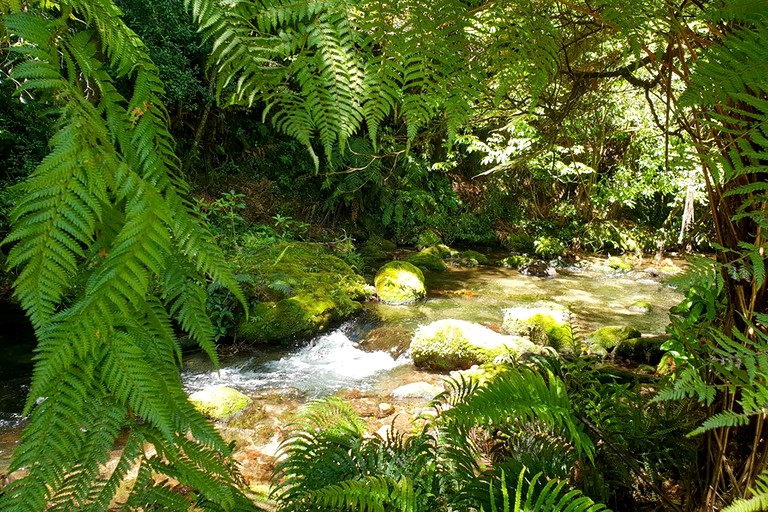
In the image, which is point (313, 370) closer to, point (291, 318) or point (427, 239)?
point (291, 318)

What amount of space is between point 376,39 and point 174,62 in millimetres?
9441

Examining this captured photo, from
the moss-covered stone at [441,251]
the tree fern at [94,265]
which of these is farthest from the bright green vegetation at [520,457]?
the moss-covered stone at [441,251]

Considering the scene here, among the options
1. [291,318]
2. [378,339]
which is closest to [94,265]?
[291,318]

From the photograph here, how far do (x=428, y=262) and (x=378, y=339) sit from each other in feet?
14.0

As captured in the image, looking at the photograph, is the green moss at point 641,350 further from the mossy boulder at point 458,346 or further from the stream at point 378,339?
the mossy boulder at point 458,346

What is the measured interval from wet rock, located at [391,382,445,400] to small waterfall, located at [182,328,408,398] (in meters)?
0.51

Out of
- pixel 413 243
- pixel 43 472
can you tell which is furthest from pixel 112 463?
pixel 413 243

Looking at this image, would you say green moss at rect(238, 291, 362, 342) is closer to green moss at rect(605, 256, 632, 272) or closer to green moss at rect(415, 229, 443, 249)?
green moss at rect(415, 229, 443, 249)

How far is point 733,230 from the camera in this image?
4.25 feet

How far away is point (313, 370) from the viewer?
18.3ft

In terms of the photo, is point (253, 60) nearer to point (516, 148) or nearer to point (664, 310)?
point (516, 148)

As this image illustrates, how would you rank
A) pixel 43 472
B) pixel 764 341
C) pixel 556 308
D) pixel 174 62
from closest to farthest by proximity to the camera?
pixel 43 472 < pixel 764 341 < pixel 556 308 < pixel 174 62

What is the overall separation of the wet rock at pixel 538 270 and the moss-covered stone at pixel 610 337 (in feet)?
14.6

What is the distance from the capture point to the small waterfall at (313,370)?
5109mm
